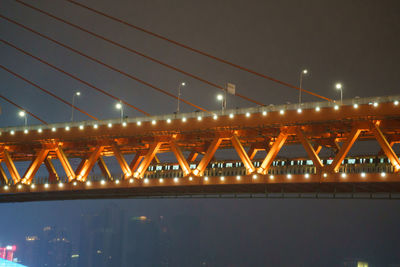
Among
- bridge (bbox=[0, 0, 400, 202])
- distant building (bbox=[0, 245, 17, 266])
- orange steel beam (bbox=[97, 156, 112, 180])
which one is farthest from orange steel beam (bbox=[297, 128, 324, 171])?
distant building (bbox=[0, 245, 17, 266])

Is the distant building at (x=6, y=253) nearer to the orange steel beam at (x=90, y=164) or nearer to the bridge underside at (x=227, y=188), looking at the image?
the bridge underside at (x=227, y=188)

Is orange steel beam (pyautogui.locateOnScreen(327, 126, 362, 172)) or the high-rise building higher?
orange steel beam (pyautogui.locateOnScreen(327, 126, 362, 172))

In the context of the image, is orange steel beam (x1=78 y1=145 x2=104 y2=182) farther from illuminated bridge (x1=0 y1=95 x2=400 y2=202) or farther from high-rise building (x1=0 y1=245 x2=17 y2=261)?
high-rise building (x1=0 y1=245 x2=17 y2=261)

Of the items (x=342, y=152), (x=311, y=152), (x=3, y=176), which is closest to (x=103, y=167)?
(x=3, y=176)

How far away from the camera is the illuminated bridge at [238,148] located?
4178 centimetres

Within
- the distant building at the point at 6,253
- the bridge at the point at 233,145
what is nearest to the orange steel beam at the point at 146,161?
the bridge at the point at 233,145

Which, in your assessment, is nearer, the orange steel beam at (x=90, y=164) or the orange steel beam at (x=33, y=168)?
the orange steel beam at (x=90, y=164)

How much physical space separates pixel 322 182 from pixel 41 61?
103 ft

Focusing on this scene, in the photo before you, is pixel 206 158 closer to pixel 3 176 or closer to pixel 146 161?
pixel 146 161

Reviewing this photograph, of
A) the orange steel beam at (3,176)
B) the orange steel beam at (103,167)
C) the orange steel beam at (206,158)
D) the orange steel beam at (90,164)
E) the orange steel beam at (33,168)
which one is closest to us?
the orange steel beam at (206,158)

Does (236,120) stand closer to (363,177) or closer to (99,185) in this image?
(363,177)

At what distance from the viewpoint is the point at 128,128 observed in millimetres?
52031

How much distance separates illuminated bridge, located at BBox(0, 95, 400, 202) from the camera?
41781mm

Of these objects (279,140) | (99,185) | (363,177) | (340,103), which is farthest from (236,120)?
(99,185)
